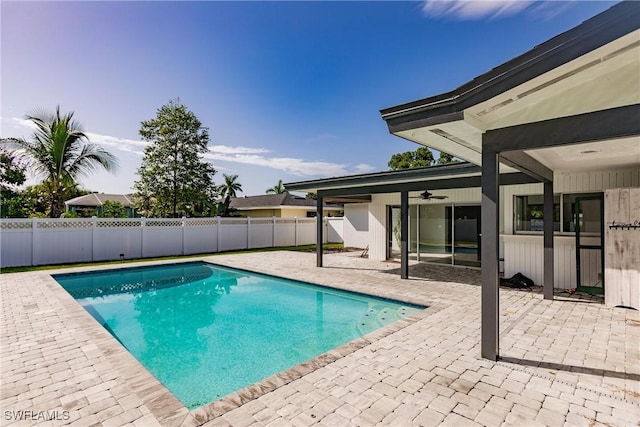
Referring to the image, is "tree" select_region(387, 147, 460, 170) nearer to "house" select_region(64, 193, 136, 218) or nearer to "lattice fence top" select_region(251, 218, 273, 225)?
"lattice fence top" select_region(251, 218, 273, 225)

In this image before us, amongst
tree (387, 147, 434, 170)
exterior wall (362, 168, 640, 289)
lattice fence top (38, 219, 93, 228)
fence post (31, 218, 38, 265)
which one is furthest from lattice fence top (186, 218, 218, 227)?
tree (387, 147, 434, 170)

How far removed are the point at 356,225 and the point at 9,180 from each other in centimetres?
1769

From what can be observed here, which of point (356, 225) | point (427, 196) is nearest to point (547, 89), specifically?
point (427, 196)

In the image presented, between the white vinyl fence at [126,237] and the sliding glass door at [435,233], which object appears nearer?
the sliding glass door at [435,233]

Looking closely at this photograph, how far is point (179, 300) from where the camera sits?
8.66m

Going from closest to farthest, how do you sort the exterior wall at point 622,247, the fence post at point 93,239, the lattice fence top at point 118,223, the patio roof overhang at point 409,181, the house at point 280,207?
the exterior wall at point 622,247, the patio roof overhang at point 409,181, the fence post at point 93,239, the lattice fence top at point 118,223, the house at point 280,207

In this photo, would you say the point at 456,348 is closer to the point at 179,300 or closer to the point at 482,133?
the point at 482,133

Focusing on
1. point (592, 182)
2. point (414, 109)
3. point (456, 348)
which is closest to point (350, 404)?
point (456, 348)

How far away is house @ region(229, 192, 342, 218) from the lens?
28078 millimetres

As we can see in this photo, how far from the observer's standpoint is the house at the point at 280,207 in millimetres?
28078

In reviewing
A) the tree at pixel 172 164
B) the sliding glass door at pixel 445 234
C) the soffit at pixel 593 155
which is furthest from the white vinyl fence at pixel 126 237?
the soffit at pixel 593 155

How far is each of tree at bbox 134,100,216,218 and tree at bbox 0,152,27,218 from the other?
16.7 ft

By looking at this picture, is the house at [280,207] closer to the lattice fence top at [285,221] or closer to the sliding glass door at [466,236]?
the lattice fence top at [285,221]

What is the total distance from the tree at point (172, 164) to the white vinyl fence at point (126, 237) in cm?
435
